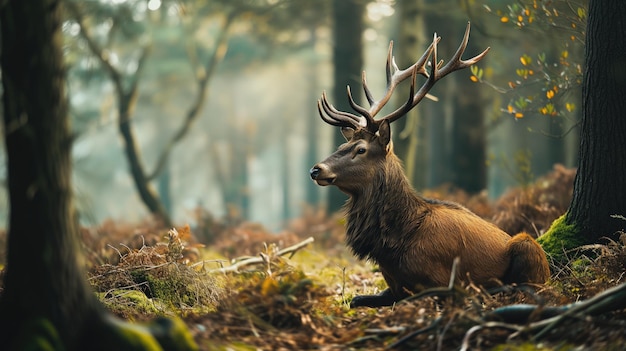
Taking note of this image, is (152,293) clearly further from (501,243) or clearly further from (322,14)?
(322,14)

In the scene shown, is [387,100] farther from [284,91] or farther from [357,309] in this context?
[284,91]

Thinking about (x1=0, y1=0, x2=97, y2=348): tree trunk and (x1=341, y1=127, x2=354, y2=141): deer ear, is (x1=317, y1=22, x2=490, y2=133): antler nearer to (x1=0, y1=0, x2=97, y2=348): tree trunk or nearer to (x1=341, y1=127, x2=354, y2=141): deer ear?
(x1=341, y1=127, x2=354, y2=141): deer ear

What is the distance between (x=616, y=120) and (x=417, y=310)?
3.21 m

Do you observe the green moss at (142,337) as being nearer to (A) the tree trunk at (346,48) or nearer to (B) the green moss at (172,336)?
(B) the green moss at (172,336)

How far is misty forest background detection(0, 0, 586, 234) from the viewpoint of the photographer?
10.5 m

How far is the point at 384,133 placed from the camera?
274 inches

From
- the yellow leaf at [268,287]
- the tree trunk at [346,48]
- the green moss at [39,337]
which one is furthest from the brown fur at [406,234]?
the tree trunk at [346,48]

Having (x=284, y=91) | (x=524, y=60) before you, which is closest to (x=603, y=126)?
(x=524, y=60)

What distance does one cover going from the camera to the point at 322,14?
74.6 ft

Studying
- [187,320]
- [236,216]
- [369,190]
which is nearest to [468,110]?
[236,216]

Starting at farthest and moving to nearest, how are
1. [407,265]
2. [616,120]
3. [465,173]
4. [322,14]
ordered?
[322,14] < [465,173] < [616,120] < [407,265]

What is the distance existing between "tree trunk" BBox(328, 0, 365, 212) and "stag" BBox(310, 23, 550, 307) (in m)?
8.86

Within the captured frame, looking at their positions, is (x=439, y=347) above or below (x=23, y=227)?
below

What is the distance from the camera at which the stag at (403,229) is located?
6.45 meters
